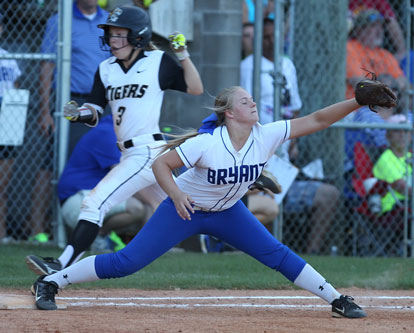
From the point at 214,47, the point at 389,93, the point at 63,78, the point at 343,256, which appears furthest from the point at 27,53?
the point at 389,93

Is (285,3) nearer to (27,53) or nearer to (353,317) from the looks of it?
(27,53)

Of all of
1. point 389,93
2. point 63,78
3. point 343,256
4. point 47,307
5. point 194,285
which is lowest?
point 343,256

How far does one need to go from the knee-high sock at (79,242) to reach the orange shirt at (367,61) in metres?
4.51

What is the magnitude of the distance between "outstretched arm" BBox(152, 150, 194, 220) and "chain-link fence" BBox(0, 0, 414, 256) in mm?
3751

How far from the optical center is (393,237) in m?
9.05

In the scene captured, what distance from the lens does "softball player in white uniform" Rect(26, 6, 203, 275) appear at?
253 inches

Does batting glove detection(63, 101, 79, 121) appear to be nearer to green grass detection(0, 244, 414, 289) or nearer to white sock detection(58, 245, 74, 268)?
white sock detection(58, 245, 74, 268)

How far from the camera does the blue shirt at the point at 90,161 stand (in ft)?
26.6

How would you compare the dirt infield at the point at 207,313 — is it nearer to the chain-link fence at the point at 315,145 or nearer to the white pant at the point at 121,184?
the white pant at the point at 121,184

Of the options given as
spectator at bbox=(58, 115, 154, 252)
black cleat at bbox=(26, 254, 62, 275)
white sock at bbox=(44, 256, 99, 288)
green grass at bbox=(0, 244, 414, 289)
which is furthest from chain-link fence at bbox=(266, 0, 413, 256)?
white sock at bbox=(44, 256, 99, 288)

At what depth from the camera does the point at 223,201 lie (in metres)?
5.04

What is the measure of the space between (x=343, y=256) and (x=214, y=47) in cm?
270

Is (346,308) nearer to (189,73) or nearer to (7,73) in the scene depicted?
(189,73)

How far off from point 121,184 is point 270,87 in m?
3.40
